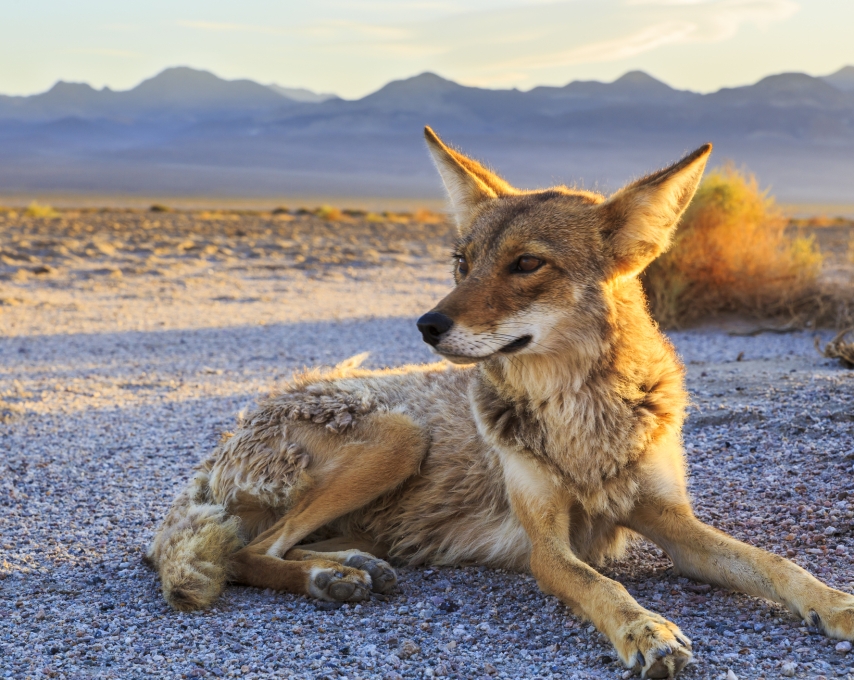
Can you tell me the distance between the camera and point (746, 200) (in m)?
15.3

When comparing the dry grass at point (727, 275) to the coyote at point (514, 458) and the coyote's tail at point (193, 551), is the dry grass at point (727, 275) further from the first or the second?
the coyote's tail at point (193, 551)

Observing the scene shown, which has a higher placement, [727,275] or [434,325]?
[434,325]

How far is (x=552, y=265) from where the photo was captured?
4.37m

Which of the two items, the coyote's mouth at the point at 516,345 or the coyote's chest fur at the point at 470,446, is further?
the coyote's chest fur at the point at 470,446

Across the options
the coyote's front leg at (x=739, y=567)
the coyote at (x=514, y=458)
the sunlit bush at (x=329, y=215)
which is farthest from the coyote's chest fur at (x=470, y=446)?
the sunlit bush at (x=329, y=215)

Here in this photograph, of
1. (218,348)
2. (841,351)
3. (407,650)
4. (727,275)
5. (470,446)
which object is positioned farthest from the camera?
(727,275)

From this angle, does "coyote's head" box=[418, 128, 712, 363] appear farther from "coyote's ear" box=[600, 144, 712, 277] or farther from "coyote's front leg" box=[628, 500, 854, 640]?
"coyote's front leg" box=[628, 500, 854, 640]

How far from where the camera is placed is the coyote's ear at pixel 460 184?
5098mm

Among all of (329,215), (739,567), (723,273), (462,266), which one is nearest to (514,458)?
(462,266)

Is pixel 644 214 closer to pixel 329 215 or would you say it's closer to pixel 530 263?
pixel 530 263

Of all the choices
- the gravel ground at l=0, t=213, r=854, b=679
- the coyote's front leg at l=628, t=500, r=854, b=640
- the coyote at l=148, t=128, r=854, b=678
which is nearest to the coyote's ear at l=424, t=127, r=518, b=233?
the coyote at l=148, t=128, r=854, b=678

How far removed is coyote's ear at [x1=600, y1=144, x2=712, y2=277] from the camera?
14.3 feet

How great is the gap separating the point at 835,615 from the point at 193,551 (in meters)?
3.05

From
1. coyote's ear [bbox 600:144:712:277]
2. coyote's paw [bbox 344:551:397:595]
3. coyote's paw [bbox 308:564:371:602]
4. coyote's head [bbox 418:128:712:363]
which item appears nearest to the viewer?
coyote's head [bbox 418:128:712:363]
